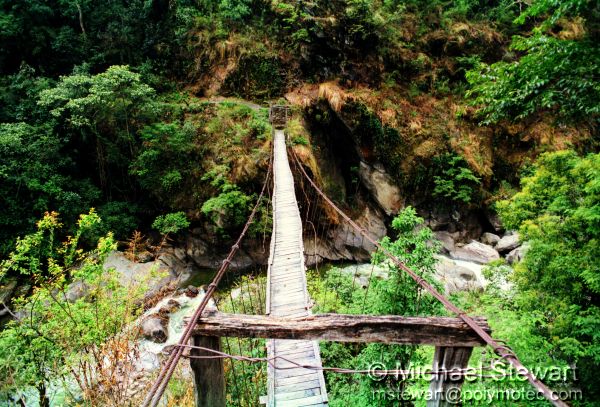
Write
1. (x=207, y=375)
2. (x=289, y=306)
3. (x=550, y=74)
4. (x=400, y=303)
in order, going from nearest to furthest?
(x=207, y=375) → (x=400, y=303) → (x=550, y=74) → (x=289, y=306)

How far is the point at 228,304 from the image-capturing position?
6.36 meters

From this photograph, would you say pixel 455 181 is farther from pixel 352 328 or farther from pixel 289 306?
pixel 352 328

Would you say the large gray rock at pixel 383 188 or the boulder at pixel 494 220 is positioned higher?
the large gray rock at pixel 383 188

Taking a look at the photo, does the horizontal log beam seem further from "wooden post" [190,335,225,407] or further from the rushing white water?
the rushing white water

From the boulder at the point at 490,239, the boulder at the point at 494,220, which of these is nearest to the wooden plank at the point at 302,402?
the boulder at the point at 490,239

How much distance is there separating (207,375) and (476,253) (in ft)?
29.9

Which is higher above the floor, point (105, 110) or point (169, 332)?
point (105, 110)

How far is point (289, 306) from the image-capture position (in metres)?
3.85

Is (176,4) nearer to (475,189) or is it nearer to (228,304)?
(228,304)

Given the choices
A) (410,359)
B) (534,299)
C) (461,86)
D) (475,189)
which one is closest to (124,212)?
(410,359)

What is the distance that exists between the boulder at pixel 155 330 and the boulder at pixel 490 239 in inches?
346

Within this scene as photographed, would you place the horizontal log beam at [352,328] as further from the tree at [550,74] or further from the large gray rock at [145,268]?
the large gray rock at [145,268]

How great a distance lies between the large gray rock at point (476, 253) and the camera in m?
8.69

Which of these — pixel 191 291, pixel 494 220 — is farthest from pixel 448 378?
pixel 494 220
